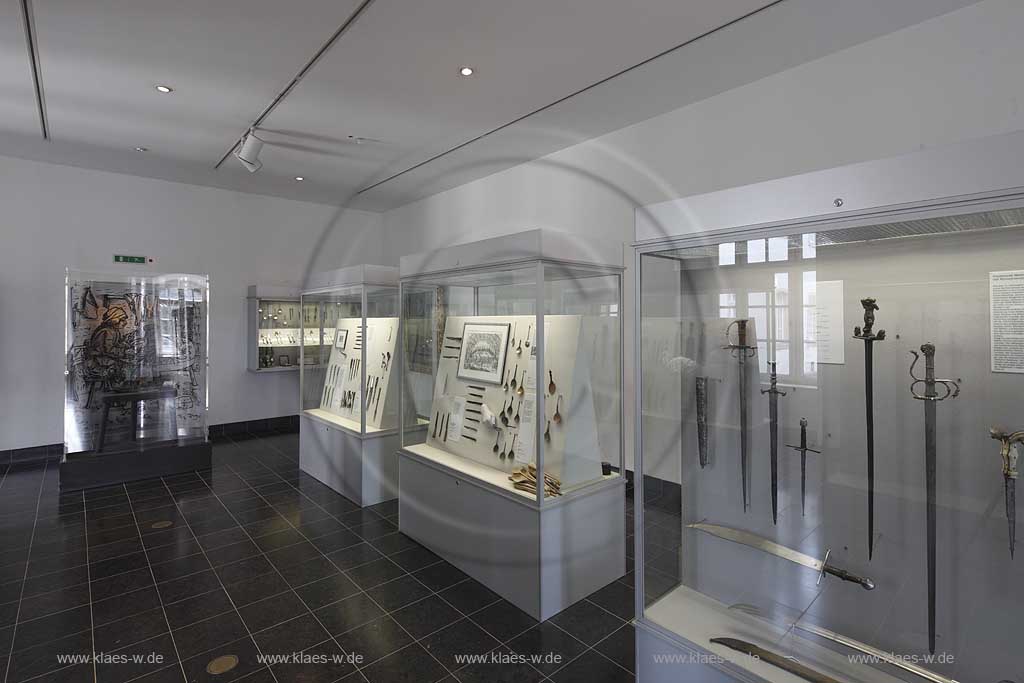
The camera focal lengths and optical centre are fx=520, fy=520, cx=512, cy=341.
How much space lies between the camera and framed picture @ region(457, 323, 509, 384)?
3363 millimetres

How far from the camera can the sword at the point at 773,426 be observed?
6.33 feet

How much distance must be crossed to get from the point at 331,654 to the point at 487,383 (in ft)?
5.60

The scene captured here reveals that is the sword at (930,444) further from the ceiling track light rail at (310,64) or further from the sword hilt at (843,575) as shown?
the ceiling track light rail at (310,64)

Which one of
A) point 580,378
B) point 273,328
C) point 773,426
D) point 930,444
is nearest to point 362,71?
point 580,378

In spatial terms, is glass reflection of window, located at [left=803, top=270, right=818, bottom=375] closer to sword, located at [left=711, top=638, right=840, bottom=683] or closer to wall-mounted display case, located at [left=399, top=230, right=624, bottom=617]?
sword, located at [left=711, top=638, right=840, bottom=683]

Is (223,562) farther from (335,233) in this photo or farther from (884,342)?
(335,233)

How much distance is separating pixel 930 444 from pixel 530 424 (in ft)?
6.06

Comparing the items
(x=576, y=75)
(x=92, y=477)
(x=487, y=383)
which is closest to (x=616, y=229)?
(x=576, y=75)

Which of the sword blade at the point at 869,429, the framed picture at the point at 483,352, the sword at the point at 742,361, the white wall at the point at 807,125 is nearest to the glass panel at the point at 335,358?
the framed picture at the point at 483,352

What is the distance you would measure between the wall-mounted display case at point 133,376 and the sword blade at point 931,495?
6.20 meters

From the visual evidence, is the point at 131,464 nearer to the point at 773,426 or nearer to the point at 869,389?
the point at 773,426

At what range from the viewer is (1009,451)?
1524 mm

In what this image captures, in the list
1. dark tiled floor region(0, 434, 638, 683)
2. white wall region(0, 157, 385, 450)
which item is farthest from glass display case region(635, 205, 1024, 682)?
white wall region(0, 157, 385, 450)

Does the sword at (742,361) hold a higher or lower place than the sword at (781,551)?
higher
